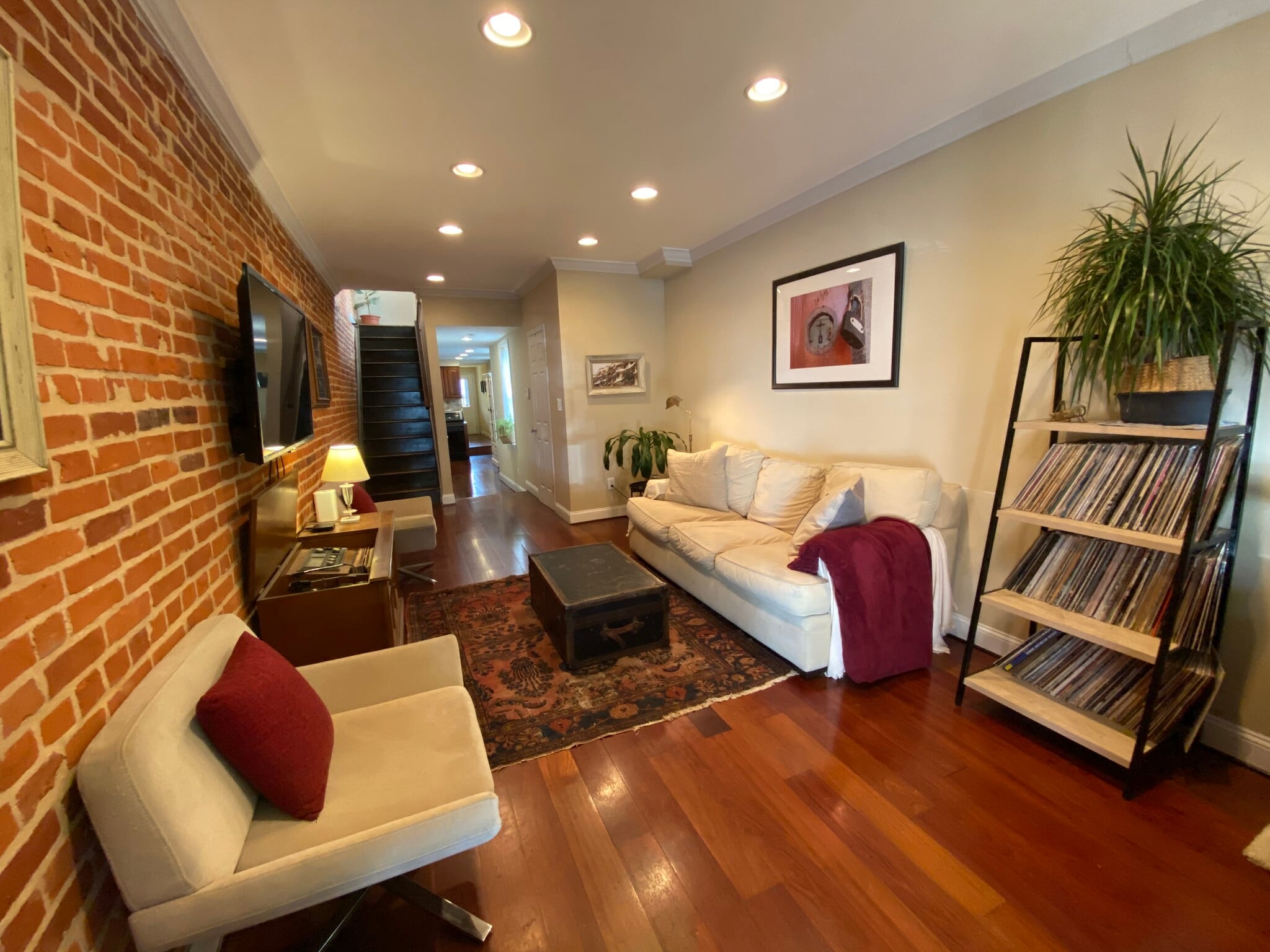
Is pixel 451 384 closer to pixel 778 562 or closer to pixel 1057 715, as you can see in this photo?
pixel 778 562

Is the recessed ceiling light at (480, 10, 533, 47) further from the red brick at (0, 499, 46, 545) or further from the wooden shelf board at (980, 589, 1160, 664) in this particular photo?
the wooden shelf board at (980, 589, 1160, 664)

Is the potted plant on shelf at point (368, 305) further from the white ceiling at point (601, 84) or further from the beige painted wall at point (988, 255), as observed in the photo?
the beige painted wall at point (988, 255)

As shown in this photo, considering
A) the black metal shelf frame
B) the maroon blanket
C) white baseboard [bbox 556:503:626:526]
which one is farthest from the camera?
white baseboard [bbox 556:503:626:526]

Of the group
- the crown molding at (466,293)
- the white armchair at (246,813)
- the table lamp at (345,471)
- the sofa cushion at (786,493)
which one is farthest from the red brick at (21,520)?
the crown molding at (466,293)

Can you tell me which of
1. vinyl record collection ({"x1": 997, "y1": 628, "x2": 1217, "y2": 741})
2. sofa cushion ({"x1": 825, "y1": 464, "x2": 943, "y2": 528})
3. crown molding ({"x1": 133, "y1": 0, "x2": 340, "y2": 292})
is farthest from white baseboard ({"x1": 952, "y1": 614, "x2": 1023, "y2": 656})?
crown molding ({"x1": 133, "y1": 0, "x2": 340, "y2": 292})

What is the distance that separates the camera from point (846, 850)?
1.44 m

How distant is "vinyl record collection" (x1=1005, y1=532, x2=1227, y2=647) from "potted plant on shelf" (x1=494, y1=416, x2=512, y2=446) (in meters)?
6.22

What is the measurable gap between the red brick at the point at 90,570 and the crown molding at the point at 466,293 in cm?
483

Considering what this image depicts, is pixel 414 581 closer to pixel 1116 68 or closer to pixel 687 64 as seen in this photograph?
pixel 687 64

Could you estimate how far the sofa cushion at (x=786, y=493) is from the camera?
2992 mm

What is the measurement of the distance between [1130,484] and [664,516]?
7.48 feet

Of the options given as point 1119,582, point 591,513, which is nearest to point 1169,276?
point 1119,582

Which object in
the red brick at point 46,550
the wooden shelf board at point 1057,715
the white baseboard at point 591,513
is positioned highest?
the red brick at point 46,550

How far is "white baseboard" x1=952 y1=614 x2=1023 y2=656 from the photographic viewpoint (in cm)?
231
